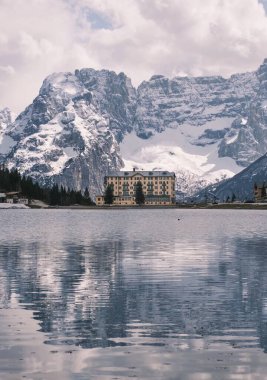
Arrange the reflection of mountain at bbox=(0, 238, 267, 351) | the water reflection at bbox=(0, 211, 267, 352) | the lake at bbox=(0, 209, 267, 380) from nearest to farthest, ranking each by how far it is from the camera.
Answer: the lake at bbox=(0, 209, 267, 380) < the water reflection at bbox=(0, 211, 267, 352) < the reflection of mountain at bbox=(0, 238, 267, 351)

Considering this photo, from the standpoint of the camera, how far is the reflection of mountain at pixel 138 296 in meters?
33.9

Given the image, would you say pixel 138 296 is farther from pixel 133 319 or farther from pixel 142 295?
pixel 133 319

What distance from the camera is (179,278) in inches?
2164

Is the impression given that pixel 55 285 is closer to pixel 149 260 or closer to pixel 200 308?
pixel 200 308

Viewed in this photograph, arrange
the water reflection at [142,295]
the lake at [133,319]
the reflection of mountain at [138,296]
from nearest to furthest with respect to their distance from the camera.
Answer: the lake at [133,319]
the water reflection at [142,295]
the reflection of mountain at [138,296]

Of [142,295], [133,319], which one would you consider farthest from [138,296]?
[133,319]

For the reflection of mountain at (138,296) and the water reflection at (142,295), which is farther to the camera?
the reflection of mountain at (138,296)

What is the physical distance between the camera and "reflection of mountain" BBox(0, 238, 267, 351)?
1335 inches

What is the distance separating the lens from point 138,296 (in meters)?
45.5

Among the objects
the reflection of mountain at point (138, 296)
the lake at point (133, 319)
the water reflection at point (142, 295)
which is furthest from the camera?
the reflection of mountain at point (138, 296)

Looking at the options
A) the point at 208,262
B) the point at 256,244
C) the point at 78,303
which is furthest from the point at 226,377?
the point at 256,244

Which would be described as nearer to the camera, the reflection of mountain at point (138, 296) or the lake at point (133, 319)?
the lake at point (133, 319)

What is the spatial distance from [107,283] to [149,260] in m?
19.1

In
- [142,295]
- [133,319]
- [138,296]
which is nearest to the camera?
[133,319]
